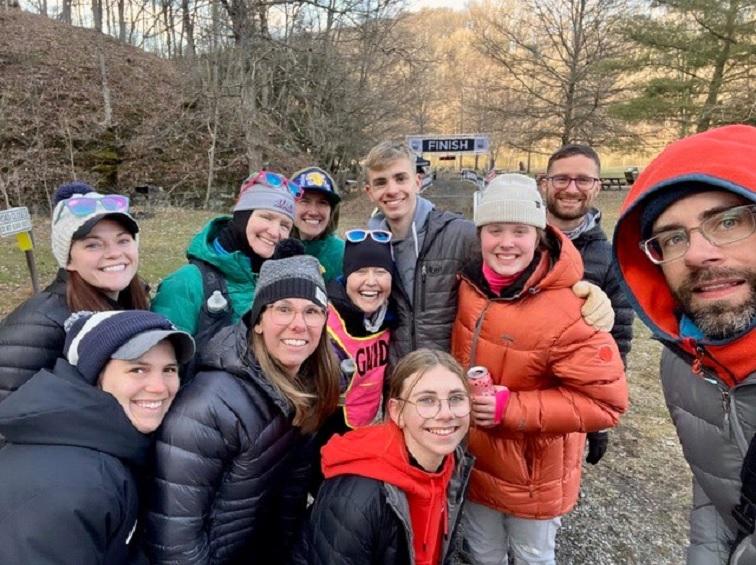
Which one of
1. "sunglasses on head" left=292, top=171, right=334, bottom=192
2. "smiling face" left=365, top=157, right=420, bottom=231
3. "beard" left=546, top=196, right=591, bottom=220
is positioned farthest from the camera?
"sunglasses on head" left=292, top=171, right=334, bottom=192

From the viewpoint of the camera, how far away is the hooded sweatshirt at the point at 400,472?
6.18 feet

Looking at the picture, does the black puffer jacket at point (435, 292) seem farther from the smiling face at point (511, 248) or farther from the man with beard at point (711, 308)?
the man with beard at point (711, 308)

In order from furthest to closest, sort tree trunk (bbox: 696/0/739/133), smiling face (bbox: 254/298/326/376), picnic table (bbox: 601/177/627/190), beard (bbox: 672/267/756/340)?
picnic table (bbox: 601/177/627/190) < tree trunk (bbox: 696/0/739/133) < smiling face (bbox: 254/298/326/376) < beard (bbox: 672/267/756/340)

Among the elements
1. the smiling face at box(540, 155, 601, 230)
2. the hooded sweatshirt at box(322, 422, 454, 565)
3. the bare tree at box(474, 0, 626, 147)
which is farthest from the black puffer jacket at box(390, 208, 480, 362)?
the bare tree at box(474, 0, 626, 147)

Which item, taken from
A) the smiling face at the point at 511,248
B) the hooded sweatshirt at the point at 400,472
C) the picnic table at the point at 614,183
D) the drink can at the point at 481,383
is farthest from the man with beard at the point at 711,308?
the picnic table at the point at 614,183

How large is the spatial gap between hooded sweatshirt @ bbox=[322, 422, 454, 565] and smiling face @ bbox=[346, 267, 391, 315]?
772 millimetres

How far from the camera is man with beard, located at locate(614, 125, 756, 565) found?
145 cm

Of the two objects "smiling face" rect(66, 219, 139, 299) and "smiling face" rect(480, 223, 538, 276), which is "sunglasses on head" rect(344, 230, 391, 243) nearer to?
"smiling face" rect(480, 223, 538, 276)

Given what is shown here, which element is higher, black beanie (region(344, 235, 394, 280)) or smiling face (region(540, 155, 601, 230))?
smiling face (region(540, 155, 601, 230))

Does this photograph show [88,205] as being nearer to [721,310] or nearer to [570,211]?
[721,310]

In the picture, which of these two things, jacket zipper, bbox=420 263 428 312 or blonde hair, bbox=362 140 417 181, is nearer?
jacket zipper, bbox=420 263 428 312

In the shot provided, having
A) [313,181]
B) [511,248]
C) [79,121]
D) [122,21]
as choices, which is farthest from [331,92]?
[511,248]

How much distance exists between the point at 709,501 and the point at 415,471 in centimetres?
104

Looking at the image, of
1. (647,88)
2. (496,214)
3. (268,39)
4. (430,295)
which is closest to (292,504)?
(430,295)
